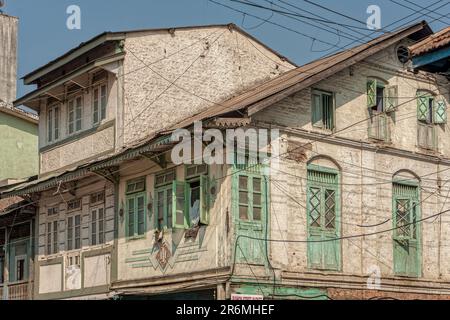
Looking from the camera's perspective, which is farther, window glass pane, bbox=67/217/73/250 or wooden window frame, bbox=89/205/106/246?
window glass pane, bbox=67/217/73/250

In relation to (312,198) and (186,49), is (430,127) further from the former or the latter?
(186,49)

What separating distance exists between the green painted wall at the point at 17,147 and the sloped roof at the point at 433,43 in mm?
22815

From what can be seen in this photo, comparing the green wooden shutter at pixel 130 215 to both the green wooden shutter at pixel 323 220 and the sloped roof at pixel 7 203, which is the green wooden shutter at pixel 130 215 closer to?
the green wooden shutter at pixel 323 220

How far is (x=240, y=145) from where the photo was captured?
60.0ft

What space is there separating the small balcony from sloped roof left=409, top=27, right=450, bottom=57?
16198mm

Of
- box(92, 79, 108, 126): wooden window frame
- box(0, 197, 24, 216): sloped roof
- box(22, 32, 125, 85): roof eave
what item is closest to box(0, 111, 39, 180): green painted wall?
box(0, 197, 24, 216): sloped roof

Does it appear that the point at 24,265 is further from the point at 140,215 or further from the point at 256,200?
the point at 256,200

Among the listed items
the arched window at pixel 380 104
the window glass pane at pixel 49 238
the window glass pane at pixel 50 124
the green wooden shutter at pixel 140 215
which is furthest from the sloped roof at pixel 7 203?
the arched window at pixel 380 104

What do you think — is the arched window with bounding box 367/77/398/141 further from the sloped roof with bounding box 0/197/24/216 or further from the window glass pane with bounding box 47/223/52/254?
the sloped roof with bounding box 0/197/24/216

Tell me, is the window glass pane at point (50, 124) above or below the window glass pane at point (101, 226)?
above

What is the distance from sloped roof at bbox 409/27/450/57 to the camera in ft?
39.4

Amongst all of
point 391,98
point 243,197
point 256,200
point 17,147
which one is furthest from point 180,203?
→ point 17,147

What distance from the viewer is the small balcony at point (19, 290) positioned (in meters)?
25.2
